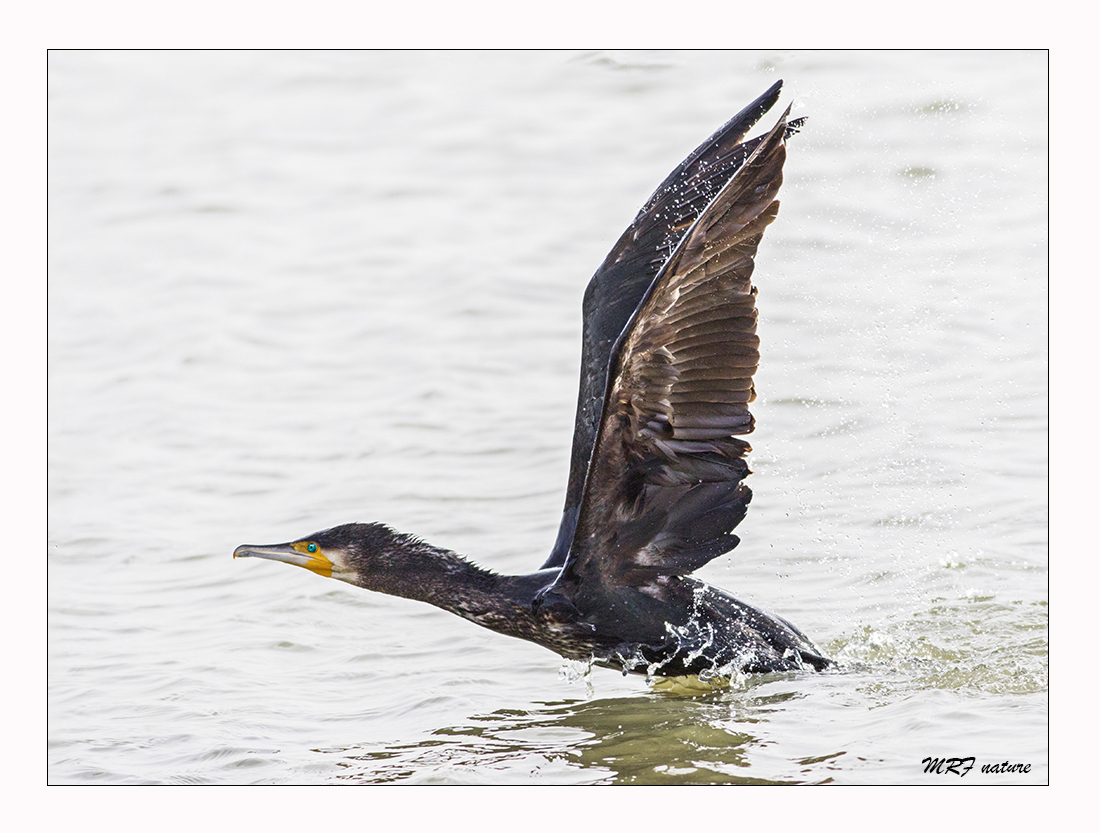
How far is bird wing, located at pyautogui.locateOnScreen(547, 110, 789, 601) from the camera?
15.8 ft

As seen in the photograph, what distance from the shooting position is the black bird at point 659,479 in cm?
488

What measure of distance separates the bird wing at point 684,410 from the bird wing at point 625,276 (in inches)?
24.0

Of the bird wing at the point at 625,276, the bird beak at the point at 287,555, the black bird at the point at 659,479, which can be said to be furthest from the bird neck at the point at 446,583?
the bird wing at the point at 625,276

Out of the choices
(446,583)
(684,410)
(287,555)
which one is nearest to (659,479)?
(684,410)

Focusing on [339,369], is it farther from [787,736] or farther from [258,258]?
[787,736]

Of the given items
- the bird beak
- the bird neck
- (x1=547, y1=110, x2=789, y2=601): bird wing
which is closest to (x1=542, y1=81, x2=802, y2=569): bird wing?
the bird neck

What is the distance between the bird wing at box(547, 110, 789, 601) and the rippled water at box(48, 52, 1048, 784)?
0.57 metres

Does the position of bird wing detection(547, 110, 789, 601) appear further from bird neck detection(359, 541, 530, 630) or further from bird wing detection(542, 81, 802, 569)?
bird wing detection(542, 81, 802, 569)

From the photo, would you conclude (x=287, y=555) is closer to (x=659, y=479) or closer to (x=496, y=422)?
(x=659, y=479)

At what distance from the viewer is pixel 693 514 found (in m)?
5.38

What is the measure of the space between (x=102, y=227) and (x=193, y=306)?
1781 millimetres

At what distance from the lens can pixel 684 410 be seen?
5137 millimetres

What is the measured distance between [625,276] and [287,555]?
1.87 metres

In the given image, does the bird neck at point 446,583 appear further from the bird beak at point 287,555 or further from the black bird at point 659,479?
the bird beak at point 287,555
